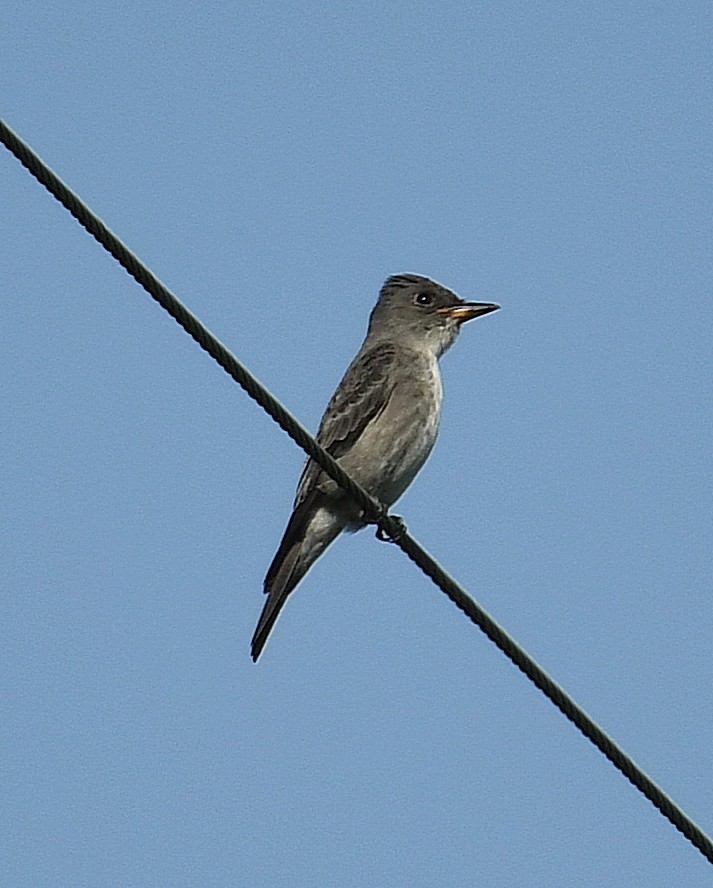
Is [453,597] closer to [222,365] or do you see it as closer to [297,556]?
[222,365]

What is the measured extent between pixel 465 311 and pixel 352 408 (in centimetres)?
170

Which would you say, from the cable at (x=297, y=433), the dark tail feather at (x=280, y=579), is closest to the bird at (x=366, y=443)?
the dark tail feather at (x=280, y=579)

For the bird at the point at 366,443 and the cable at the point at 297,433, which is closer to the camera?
the cable at the point at 297,433

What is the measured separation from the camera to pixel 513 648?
740cm

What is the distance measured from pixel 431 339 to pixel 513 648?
5.81 meters

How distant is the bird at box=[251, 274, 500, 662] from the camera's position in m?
11.5

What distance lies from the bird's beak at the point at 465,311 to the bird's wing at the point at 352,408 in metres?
0.88

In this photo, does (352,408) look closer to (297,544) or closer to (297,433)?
(297,544)

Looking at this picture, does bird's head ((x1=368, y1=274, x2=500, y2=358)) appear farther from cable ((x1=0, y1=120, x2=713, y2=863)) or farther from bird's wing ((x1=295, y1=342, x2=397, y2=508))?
cable ((x1=0, y1=120, x2=713, y2=863))

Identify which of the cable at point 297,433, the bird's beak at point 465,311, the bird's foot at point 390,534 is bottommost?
the cable at point 297,433

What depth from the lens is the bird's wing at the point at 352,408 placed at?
39.0 feet

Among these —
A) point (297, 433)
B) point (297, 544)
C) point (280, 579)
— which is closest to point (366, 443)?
point (297, 544)

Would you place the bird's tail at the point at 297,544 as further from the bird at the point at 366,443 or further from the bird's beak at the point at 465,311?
the bird's beak at the point at 465,311

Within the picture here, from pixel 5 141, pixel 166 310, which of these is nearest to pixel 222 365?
pixel 166 310
